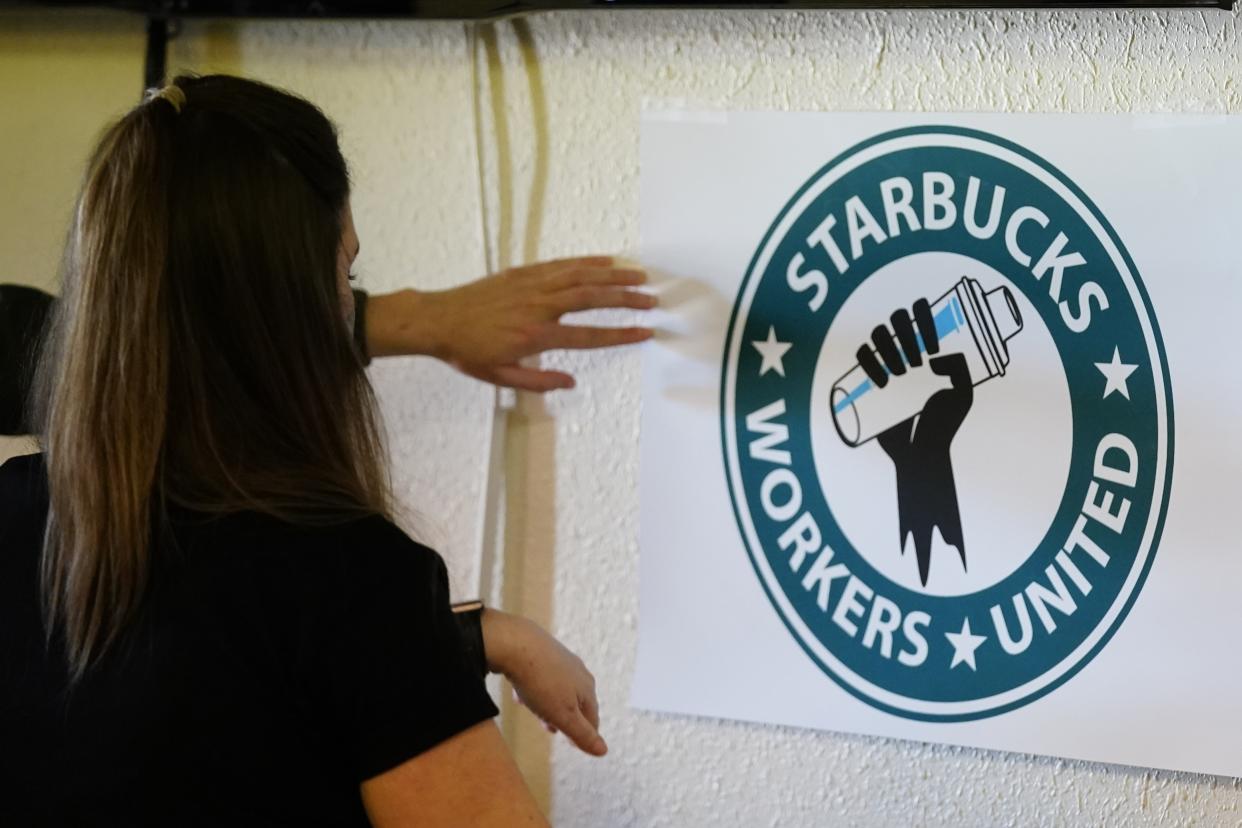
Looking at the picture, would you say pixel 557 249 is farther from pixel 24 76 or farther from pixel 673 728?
pixel 24 76

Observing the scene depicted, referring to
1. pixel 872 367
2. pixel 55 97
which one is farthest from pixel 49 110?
pixel 872 367

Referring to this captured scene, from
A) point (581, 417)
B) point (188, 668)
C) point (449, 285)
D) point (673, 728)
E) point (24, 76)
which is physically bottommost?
point (673, 728)

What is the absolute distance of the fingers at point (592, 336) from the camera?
3.07 feet

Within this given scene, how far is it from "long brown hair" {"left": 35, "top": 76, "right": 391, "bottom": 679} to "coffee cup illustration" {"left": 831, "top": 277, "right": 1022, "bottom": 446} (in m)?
0.38

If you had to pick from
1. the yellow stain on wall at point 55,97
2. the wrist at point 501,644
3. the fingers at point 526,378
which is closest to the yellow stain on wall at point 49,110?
the yellow stain on wall at point 55,97

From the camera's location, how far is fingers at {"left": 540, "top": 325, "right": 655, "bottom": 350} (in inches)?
36.9

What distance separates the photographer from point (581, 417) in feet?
3.21

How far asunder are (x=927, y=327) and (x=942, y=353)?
2 cm

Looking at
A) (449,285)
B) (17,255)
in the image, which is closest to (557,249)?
(449,285)

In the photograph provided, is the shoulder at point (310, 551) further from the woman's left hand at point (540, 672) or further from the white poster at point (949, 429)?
the white poster at point (949, 429)

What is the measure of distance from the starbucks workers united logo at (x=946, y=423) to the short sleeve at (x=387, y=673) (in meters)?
0.37

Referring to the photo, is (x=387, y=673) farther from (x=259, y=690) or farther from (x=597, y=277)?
(x=597, y=277)

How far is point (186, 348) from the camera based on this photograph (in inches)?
25.1

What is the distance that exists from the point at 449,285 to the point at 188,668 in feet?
1.62
